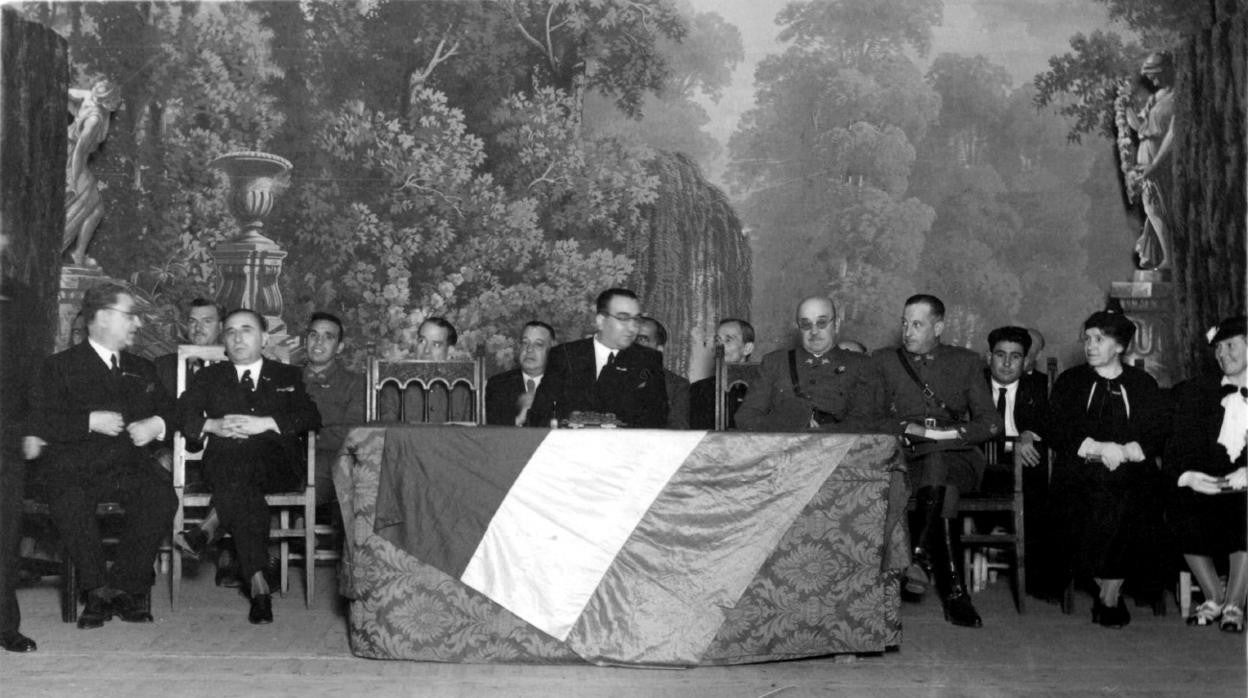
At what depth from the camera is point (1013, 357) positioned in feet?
22.2

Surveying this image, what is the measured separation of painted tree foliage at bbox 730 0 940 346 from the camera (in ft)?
27.6

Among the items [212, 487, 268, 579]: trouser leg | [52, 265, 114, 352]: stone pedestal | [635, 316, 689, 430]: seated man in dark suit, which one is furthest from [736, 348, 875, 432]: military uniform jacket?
[52, 265, 114, 352]: stone pedestal

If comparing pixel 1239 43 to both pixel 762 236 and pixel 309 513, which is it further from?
pixel 309 513

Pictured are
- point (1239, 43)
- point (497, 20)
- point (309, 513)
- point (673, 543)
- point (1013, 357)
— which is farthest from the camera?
point (497, 20)

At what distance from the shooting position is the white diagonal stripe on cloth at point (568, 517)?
468 centimetres

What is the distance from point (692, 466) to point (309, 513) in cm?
198

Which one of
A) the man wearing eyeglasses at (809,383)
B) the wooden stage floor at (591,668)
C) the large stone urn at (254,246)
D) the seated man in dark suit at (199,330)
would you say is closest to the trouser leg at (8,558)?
the wooden stage floor at (591,668)

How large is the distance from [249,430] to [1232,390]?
13.2 feet

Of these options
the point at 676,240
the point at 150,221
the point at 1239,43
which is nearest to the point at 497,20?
the point at 676,240

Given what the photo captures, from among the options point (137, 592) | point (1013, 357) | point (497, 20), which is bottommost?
point (137, 592)

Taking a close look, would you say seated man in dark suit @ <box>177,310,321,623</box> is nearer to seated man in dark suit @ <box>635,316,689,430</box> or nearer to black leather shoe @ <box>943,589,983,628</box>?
seated man in dark suit @ <box>635,316,689,430</box>

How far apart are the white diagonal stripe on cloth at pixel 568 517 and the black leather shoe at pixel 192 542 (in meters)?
1.71

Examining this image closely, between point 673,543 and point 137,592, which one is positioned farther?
point 137,592

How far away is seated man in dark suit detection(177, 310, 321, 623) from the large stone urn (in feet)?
6.00
